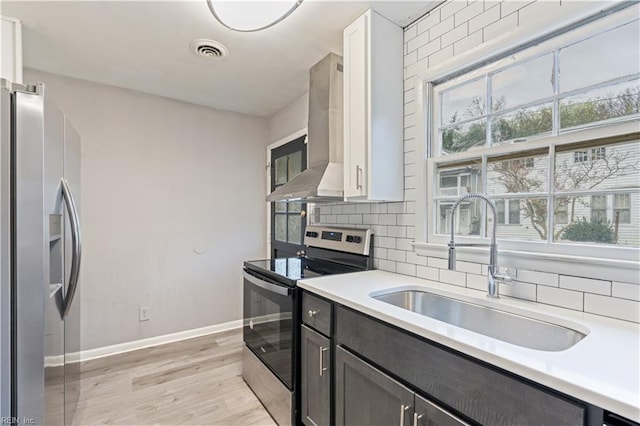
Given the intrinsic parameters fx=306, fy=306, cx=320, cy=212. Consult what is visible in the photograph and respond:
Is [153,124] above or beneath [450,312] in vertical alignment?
above

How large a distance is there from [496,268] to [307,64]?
1900 mm

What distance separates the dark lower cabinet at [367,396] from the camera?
1124mm

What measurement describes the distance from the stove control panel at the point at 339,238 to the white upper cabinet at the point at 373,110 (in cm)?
36

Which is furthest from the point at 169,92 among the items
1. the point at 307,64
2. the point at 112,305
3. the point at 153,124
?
the point at 112,305

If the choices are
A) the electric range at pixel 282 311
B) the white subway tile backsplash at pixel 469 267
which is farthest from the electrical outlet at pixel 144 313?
the white subway tile backsplash at pixel 469 267

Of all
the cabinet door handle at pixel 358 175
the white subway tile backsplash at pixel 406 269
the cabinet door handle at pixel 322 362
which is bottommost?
the cabinet door handle at pixel 322 362

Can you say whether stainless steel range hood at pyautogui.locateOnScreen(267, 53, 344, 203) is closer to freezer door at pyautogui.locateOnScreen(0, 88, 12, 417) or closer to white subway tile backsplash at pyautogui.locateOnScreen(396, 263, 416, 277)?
white subway tile backsplash at pyautogui.locateOnScreen(396, 263, 416, 277)

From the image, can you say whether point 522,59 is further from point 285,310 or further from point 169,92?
point 169,92

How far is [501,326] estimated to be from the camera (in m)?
1.29

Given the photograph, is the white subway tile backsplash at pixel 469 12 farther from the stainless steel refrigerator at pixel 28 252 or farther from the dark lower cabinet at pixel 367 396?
the stainless steel refrigerator at pixel 28 252

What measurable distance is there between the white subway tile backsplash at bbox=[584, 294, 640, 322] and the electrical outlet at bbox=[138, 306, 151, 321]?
316 cm

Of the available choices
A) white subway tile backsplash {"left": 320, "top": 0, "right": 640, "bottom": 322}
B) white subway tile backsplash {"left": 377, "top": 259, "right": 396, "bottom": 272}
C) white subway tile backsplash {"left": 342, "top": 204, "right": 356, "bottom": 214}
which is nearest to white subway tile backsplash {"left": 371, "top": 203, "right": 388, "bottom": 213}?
white subway tile backsplash {"left": 320, "top": 0, "right": 640, "bottom": 322}

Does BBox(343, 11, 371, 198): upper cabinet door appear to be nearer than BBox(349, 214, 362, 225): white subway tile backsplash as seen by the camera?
Yes

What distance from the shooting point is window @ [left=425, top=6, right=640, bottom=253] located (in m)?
1.13
